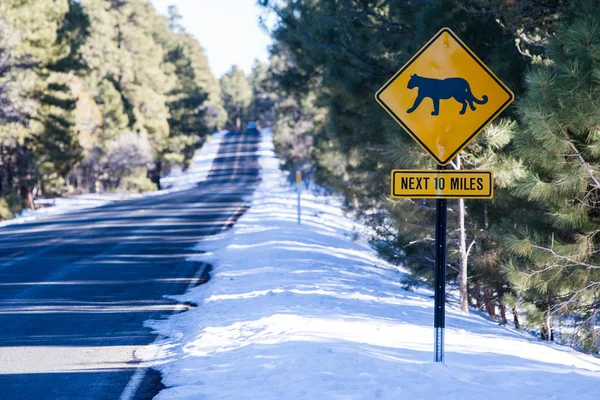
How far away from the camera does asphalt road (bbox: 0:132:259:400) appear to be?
657 cm

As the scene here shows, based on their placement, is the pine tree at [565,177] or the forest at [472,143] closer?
the pine tree at [565,177]

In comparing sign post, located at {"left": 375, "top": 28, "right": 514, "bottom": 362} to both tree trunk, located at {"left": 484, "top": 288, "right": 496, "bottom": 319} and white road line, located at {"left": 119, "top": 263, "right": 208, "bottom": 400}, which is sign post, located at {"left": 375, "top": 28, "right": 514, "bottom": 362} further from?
tree trunk, located at {"left": 484, "top": 288, "right": 496, "bottom": 319}

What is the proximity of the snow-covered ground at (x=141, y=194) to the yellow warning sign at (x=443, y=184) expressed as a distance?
69.2 ft

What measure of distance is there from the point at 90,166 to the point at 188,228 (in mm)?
35818

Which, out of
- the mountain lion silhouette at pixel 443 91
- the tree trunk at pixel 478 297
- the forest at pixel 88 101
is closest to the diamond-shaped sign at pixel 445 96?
the mountain lion silhouette at pixel 443 91

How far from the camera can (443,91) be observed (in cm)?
634

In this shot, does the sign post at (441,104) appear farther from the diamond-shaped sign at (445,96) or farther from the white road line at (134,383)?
the white road line at (134,383)

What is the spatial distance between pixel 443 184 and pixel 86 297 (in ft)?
21.4

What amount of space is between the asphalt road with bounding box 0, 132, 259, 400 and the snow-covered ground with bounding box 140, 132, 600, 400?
464mm

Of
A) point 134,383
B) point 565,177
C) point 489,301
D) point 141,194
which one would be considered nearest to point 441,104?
point 565,177

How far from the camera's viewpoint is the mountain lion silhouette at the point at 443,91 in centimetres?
632

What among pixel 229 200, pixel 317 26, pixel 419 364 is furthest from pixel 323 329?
pixel 229 200

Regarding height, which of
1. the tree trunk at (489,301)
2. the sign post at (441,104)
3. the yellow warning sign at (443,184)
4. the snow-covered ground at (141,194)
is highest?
the sign post at (441,104)

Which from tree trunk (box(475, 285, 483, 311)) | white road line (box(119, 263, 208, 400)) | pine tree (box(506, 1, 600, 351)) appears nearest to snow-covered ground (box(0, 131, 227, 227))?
tree trunk (box(475, 285, 483, 311))
